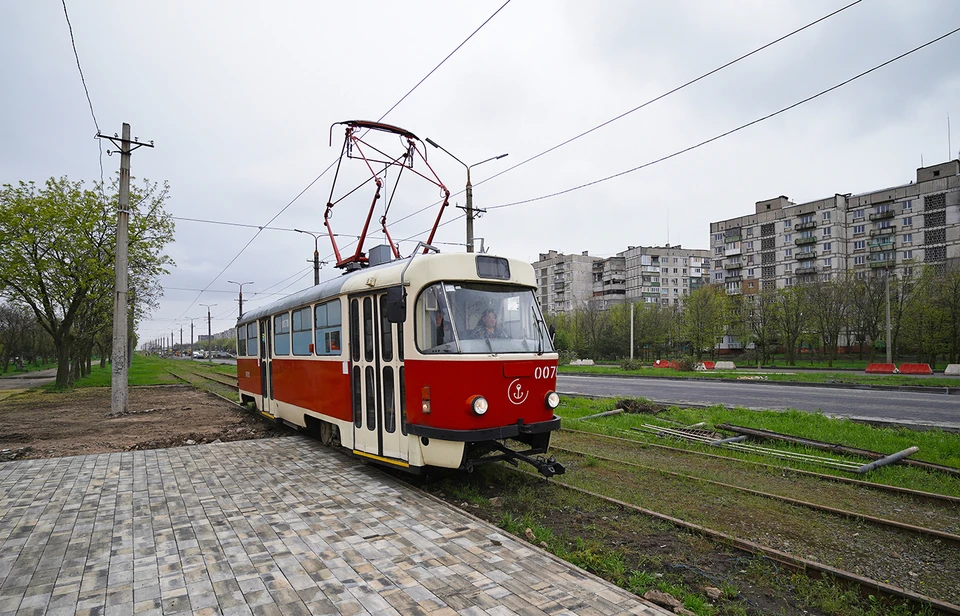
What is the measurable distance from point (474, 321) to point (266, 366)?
26.3 feet

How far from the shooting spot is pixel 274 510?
6.39 metres

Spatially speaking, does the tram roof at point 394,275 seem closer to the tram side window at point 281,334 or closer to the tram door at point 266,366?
the tram side window at point 281,334

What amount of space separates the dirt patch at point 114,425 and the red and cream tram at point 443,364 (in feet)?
16.1

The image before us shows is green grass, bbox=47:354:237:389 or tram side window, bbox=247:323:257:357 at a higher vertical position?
tram side window, bbox=247:323:257:357

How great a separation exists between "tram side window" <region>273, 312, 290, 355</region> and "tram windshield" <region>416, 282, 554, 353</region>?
5.57m

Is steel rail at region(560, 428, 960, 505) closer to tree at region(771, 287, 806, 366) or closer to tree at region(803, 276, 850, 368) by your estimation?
tree at region(771, 287, 806, 366)

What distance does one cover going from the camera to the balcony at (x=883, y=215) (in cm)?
6794

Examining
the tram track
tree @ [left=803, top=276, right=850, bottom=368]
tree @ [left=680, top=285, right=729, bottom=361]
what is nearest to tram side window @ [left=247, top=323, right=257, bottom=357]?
the tram track

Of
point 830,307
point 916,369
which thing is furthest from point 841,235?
point 916,369

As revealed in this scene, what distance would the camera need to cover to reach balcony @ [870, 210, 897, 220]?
223 ft

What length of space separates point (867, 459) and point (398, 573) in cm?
→ 829

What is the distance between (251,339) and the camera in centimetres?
1488

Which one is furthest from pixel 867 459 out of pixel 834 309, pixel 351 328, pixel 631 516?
pixel 834 309

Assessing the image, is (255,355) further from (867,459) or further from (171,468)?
(867,459)
